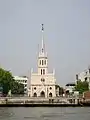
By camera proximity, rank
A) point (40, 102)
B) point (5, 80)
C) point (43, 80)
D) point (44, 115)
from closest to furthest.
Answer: point (44, 115)
point (40, 102)
point (5, 80)
point (43, 80)

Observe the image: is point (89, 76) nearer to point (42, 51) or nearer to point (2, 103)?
point (42, 51)

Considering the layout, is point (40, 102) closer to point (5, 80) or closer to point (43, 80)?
point (5, 80)

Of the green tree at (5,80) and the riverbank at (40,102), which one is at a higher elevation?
the green tree at (5,80)

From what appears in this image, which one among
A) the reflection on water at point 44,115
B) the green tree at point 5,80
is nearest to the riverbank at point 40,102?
the green tree at point 5,80

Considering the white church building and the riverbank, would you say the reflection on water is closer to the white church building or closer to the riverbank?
the riverbank

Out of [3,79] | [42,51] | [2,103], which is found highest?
[42,51]

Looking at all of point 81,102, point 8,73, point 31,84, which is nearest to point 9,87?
point 8,73

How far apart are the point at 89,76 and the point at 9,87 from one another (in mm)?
43757

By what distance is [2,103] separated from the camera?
11869 cm

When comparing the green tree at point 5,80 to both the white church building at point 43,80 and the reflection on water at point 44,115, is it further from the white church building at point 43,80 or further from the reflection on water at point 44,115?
the reflection on water at point 44,115

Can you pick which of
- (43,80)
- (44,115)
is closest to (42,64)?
(43,80)

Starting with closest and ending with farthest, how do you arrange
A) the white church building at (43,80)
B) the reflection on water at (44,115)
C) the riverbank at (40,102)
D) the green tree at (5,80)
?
1. the reflection on water at (44,115)
2. the riverbank at (40,102)
3. the green tree at (5,80)
4. the white church building at (43,80)

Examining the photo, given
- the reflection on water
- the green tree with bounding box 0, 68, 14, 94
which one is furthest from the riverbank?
the reflection on water

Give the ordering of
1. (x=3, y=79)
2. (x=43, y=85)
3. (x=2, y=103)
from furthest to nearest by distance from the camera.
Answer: (x=43, y=85), (x=3, y=79), (x=2, y=103)
